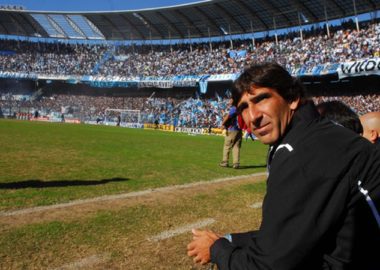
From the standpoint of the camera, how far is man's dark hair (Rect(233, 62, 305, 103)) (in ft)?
7.02

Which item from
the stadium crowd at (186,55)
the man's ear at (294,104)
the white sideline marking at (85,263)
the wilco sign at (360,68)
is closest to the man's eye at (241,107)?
the man's ear at (294,104)

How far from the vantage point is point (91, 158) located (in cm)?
1348

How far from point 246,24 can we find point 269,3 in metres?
6.51

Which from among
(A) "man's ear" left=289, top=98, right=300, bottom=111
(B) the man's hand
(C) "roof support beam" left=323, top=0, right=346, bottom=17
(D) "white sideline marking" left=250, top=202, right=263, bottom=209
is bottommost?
(D) "white sideline marking" left=250, top=202, right=263, bottom=209

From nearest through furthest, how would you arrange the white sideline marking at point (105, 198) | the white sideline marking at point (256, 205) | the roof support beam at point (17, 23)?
1. the white sideline marking at point (105, 198)
2. the white sideline marking at point (256, 205)
3. the roof support beam at point (17, 23)

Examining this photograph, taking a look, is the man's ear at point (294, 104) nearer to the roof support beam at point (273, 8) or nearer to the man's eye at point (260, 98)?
the man's eye at point (260, 98)

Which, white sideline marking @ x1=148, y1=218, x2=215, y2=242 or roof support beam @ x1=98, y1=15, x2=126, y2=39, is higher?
roof support beam @ x1=98, y1=15, x2=126, y2=39

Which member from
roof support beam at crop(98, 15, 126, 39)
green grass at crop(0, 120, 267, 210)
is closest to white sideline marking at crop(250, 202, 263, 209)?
green grass at crop(0, 120, 267, 210)

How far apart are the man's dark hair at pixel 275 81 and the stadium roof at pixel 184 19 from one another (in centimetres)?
4219

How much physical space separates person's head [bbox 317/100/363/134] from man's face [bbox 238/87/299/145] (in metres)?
0.84

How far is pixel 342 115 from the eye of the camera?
2883 mm

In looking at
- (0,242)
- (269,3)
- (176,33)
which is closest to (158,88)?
(176,33)

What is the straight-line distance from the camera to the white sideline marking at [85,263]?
4.01 m

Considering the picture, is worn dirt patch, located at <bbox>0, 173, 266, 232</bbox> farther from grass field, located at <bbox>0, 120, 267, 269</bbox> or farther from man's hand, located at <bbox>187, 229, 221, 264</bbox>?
man's hand, located at <bbox>187, 229, 221, 264</bbox>
